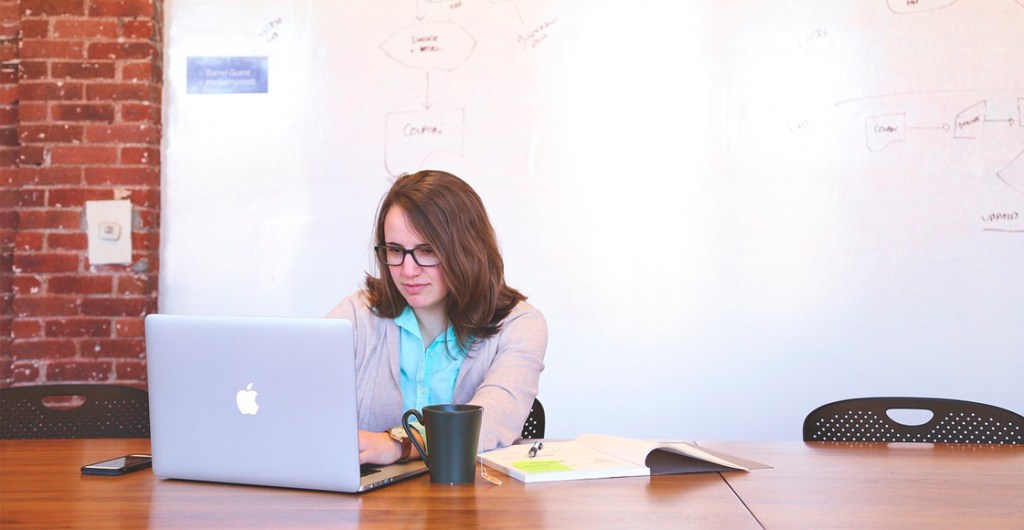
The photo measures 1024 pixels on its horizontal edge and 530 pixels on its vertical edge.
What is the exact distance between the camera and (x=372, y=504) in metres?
1.41

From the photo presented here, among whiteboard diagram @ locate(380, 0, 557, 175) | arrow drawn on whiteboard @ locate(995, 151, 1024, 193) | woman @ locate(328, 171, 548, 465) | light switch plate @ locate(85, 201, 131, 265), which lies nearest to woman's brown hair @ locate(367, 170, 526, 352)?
woman @ locate(328, 171, 548, 465)

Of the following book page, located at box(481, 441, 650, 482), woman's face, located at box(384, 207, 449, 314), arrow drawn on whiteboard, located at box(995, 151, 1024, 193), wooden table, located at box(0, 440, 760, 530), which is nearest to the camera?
wooden table, located at box(0, 440, 760, 530)

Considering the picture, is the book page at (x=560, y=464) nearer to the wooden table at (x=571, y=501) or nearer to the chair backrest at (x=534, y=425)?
the wooden table at (x=571, y=501)

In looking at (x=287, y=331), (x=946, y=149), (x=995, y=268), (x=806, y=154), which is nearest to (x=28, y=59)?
(x=287, y=331)

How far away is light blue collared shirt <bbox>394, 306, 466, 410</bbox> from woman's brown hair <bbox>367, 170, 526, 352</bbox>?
33mm

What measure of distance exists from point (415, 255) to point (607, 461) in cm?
65

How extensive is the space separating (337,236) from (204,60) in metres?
0.76

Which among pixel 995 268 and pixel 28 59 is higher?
pixel 28 59

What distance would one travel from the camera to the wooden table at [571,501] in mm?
1318

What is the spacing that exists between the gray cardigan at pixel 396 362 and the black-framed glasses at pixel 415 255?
15cm

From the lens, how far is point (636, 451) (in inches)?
69.0

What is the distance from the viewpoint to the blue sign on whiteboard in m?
3.34

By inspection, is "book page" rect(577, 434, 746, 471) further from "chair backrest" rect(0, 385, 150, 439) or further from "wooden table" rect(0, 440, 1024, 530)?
"chair backrest" rect(0, 385, 150, 439)

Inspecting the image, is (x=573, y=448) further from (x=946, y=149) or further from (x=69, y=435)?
Result: (x=946, y=149)
